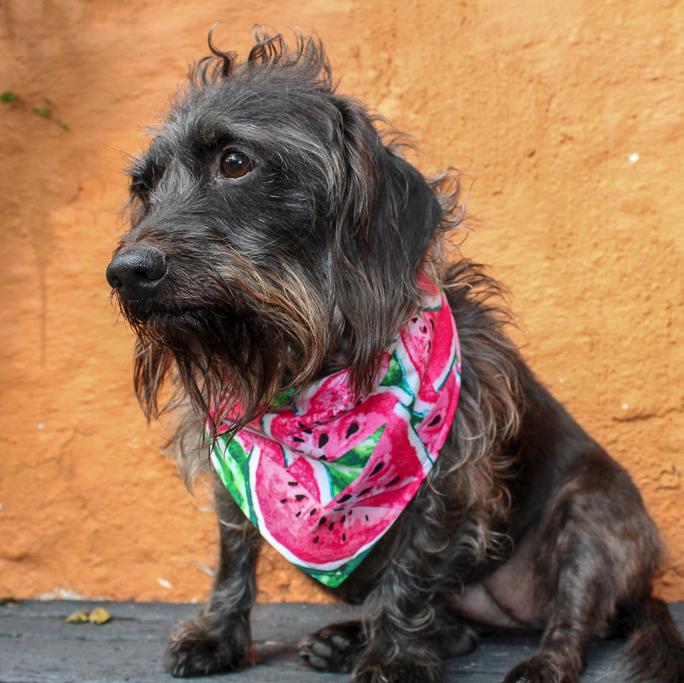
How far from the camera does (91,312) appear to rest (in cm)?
427

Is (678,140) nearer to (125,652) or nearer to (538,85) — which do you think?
(538,85)

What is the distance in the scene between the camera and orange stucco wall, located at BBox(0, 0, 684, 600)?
3.76 m

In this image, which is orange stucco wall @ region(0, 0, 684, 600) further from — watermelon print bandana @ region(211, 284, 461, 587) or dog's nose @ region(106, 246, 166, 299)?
dog's nose @ region(106, 246, 166, 299)

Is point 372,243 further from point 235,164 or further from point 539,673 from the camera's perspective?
point 539,673

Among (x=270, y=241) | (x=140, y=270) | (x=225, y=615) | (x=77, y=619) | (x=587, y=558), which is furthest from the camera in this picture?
(x=77, y=619)

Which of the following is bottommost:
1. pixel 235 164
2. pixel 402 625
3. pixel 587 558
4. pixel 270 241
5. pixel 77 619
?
pixel 77 619

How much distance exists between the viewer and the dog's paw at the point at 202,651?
307 cm

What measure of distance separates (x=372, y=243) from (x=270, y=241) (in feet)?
0.96

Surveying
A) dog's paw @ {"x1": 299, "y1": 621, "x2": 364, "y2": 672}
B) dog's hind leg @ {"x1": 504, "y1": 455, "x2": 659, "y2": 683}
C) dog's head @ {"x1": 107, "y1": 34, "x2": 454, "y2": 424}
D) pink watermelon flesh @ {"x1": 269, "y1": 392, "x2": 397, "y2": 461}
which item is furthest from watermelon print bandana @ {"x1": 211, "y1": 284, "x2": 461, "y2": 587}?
dog's hind leg @ {"x1": 504, "y1": 455, "x2": 659, "y2": 683}

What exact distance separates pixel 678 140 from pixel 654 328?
69 centimetres

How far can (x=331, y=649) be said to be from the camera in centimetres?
317

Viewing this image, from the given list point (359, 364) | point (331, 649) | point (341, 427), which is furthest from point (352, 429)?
point (331, 649)

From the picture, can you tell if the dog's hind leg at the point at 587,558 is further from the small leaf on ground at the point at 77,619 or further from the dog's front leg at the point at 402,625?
the small leaf on ground at the point at 77,619

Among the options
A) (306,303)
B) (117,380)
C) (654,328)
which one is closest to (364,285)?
(306,303)
